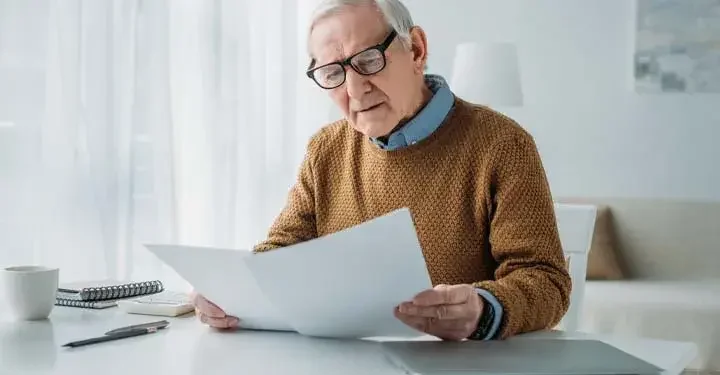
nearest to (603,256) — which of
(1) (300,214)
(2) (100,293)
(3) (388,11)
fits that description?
(1) (300,214)

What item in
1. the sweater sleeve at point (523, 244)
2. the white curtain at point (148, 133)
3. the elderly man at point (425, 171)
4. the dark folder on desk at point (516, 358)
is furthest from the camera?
the white curtain at point (148, 133)

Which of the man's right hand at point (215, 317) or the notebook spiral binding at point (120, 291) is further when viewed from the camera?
the notebook spiral binding at point (120, 291)

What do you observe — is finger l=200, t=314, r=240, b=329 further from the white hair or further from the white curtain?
the white curtain

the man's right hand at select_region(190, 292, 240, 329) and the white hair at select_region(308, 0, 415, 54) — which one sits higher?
the white hair at select_region(308, 0, 415, 54)

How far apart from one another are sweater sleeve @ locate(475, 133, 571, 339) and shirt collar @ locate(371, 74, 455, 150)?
0.39ft

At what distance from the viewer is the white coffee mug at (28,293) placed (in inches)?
52.6

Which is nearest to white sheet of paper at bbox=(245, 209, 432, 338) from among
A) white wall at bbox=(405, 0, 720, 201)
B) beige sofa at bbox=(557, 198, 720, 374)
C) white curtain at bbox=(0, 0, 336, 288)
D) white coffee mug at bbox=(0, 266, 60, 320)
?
white coffee mug at bbox=(0, 266, 60, 320)

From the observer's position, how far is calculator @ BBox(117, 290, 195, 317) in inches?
54.1

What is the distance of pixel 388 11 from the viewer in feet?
4.75

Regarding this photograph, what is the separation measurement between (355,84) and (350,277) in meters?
0.45

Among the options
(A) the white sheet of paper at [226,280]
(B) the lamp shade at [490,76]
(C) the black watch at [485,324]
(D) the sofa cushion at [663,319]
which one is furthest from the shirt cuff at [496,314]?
(B) the lamp shade at [490,76]

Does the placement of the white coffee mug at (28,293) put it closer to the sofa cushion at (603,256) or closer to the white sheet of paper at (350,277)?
the white sheet of paper at (350,277)

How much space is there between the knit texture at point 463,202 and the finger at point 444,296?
7cm

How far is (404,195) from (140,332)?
487mm
